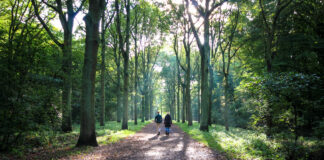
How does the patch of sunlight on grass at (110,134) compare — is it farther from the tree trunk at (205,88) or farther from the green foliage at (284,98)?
the green foliage at (284,98)

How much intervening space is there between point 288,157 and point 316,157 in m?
1.11

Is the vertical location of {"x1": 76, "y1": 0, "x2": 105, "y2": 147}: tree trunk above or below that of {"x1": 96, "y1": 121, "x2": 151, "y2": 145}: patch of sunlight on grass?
above

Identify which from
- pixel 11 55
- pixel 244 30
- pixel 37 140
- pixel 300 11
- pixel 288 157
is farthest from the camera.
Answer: pixel 244 30

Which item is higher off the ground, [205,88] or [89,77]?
[89,77]

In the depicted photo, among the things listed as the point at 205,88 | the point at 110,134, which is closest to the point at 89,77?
the point at 110,134

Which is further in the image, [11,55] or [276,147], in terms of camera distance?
[276,147]

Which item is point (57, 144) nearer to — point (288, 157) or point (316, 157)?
point (288, 157)

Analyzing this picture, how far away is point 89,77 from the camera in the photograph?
27.7 ft

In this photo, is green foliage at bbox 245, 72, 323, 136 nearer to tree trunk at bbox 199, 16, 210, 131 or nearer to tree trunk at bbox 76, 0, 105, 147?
tree trunk at bbox 76, 0, 105, 147

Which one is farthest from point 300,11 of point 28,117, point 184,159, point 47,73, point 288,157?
point 28,117

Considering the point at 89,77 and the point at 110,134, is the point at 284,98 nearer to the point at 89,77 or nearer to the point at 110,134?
the point at 89,77

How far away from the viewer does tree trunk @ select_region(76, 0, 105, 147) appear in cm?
824

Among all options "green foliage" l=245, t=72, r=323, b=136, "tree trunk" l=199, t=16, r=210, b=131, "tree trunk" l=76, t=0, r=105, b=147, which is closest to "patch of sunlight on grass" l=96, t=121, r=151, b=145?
"tree trunk" l=76, t=0, r=105, b=147

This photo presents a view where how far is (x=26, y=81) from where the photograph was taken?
6383 mm
